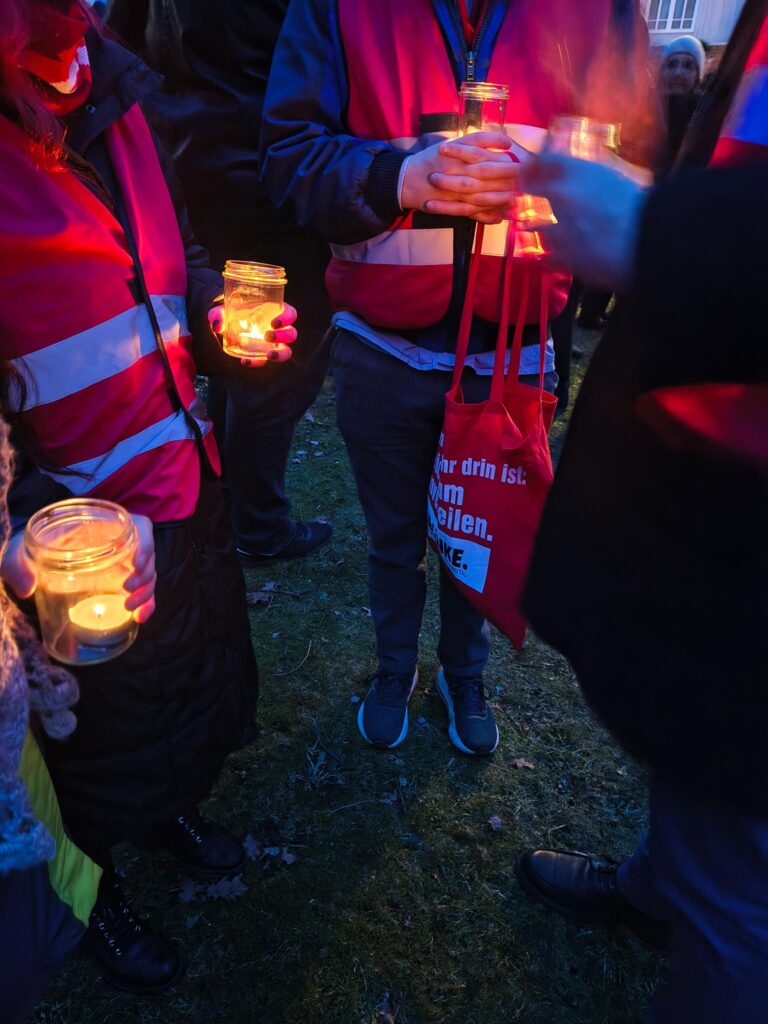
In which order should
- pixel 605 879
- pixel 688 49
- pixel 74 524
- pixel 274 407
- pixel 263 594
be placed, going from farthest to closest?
1. pixel 688 49
2. pixel 263 594
3. pixel 274 407
4. pixel 605 879
5. pixel 74 524

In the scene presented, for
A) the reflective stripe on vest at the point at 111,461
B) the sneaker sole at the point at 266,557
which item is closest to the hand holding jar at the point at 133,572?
the reflective stripe on vest at the point at 111,461

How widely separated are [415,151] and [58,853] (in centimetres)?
169

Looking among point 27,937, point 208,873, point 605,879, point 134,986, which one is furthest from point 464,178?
point 134,986

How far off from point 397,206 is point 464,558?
3.03 feet

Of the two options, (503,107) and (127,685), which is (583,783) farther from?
(503,107)

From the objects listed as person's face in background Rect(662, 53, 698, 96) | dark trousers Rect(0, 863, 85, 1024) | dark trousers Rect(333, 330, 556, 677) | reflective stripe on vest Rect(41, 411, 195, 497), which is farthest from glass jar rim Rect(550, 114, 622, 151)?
person's face in background Rect(662, 53, 698, 96)

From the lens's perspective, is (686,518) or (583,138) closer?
(686,518)

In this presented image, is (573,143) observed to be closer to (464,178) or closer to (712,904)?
(464,178)

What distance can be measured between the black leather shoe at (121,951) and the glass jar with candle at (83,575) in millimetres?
971

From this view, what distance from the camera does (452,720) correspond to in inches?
106

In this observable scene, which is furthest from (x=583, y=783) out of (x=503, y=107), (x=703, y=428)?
(x=503, y=107)

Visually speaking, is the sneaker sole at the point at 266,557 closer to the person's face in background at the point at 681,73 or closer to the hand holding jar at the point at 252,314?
the hand holding jar at the point at 252,314

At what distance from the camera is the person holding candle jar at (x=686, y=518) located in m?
0.90

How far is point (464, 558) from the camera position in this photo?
2.03m
